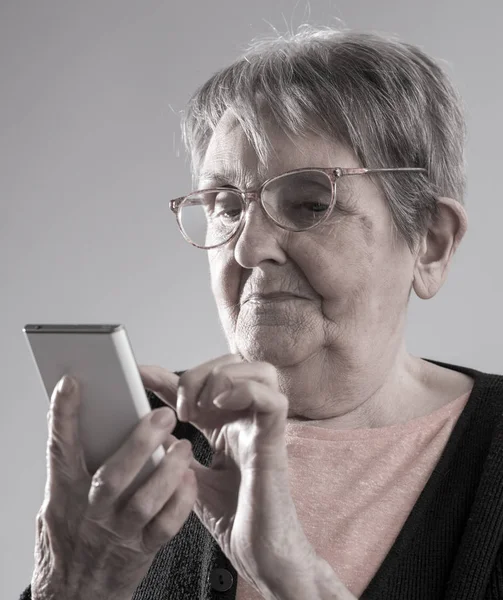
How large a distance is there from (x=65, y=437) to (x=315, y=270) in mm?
451

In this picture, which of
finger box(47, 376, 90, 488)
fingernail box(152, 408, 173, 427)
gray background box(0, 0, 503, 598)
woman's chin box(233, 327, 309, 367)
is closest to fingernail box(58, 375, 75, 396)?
finger box(47, 376, 90, 488)

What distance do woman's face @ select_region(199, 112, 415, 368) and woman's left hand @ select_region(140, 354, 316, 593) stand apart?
242mm

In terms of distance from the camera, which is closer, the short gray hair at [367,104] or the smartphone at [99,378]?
the smartphone at [99,378]

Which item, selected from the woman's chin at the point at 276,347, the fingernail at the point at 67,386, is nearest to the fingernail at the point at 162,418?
the fingernail at the point at 67,386

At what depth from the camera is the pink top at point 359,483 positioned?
135cm

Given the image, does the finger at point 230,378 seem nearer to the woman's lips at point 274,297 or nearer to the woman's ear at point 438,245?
the woman's lips at point 274,297

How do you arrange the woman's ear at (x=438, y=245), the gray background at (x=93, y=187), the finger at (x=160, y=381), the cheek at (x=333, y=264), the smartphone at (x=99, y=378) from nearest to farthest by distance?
the smartphone at (x=99, y=378) < the finger at (x=160, y=381) < the cheek at (x=333, y=264) < the woman's ear at (x=438, y=245) < the gray background at (x=93, y=187)

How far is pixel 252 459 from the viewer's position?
3.49ft

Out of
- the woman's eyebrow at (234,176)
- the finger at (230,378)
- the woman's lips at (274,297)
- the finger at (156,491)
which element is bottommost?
the finger at (156,491)

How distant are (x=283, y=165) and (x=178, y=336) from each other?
138 centimetres

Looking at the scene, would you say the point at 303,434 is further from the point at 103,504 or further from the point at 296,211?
the point at 103,504

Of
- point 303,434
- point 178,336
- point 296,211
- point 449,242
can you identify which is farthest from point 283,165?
point 178,336

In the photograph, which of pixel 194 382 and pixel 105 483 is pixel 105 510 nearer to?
pixel 105 483

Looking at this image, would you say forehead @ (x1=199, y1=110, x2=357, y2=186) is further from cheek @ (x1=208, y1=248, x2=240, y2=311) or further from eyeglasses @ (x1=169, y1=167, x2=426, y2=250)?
cheek @ (x1=208, y1=248, x2=240, y2=311)
